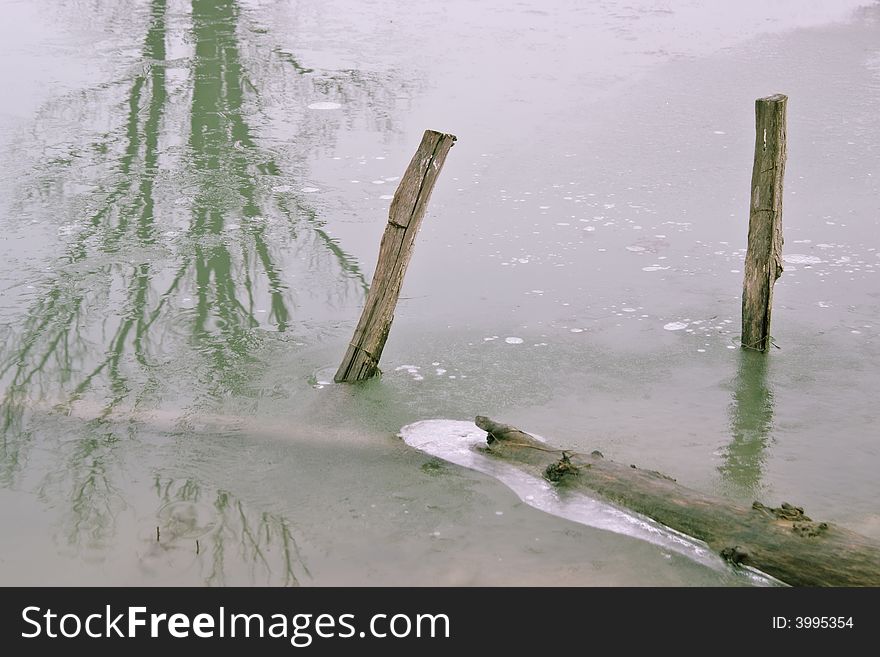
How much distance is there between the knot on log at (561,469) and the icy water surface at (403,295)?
9.0 inches

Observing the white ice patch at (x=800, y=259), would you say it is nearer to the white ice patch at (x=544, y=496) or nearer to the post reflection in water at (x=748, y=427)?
the post reflection in water at (x=748, y=427)

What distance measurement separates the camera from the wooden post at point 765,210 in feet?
20.2

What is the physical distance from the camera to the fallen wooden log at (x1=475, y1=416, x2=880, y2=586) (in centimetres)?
397

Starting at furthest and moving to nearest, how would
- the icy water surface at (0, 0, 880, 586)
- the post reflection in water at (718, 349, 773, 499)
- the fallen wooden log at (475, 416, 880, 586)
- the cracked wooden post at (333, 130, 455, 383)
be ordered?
1. the cracked wooden post at (333, 130, 455, 383)
2. the post reflection in water at (718, 349, 773, 499)
3. the icy water surface at (0, 0, 880, 586)
4. the fallen wooden log at (475, 416, 880, 586)

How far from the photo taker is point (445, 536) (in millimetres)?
4555

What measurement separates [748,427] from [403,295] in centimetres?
263

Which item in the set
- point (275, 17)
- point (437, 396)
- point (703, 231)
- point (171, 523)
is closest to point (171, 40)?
point (275, 17)

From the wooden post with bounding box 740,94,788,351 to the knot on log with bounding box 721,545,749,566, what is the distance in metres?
2.48

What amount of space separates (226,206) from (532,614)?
17.0 feet

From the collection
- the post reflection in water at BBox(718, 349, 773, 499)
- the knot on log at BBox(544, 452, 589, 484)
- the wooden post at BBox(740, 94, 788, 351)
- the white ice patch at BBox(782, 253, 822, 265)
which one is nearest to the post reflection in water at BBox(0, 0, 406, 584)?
the knot on log at BBox(544, 452, 589, 484)

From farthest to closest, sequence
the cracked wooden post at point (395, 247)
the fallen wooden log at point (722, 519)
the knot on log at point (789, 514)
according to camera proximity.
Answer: the cracked wooden post at point (395, 247), the knot on log at point (789, 514), the fallen wooden log at point (722, 519)

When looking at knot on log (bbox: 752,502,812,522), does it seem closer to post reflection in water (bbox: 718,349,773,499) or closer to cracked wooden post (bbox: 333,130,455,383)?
post reflection in water (bbox: 718,349,773,499)

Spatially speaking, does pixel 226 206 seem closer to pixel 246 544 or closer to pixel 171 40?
pixel 246 544

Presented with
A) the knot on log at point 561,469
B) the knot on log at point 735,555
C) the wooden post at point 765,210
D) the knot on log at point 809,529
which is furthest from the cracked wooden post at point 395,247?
the knot on log at point 809,529
